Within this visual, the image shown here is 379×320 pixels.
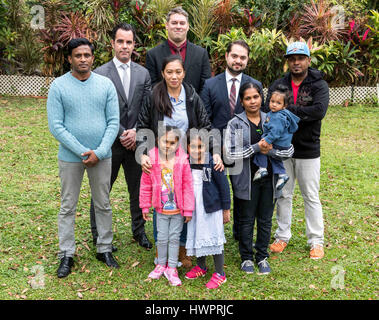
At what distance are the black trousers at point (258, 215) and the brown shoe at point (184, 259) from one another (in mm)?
509

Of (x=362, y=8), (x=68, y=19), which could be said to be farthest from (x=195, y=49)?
(x=362, y=8)

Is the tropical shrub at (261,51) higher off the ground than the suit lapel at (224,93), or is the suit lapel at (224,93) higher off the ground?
the tropical shrub at (261,51)

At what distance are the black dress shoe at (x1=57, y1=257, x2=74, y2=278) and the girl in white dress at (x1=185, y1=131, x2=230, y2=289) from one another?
45.2 inches

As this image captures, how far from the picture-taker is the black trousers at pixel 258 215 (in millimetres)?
4051

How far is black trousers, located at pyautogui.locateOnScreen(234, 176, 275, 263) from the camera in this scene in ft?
13.3

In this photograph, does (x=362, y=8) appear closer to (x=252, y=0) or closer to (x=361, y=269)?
(x=252, y=0)

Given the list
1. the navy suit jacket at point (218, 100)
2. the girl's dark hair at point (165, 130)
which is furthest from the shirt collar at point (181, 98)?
the navy suit jacket at point (218, 100)

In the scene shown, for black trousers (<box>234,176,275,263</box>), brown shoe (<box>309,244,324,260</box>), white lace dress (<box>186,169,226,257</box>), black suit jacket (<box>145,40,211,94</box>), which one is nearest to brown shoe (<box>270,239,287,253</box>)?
brown shoe (<box>309,244,324,260</box>)

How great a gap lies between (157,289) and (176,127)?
1411 millimetres

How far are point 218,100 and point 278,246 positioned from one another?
1672mm

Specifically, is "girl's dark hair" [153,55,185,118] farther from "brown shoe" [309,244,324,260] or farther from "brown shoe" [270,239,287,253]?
"brown shoe" [309,244,324,260]

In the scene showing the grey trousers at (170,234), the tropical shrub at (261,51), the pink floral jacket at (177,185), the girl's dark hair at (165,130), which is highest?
the tropical shrub at (261,51)

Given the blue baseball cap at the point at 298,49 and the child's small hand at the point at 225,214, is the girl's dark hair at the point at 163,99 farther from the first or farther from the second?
the blue baseball cap at the point at 298,49

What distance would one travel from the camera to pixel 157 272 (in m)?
4.02
